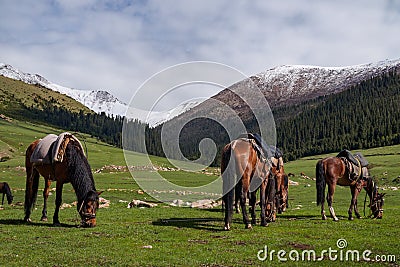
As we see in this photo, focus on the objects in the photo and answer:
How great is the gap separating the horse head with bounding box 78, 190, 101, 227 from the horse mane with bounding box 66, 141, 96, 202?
0.76ft

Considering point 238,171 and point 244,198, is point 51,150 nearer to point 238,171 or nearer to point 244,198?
point 238,171

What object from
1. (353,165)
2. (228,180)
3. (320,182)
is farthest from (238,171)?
(353,165)

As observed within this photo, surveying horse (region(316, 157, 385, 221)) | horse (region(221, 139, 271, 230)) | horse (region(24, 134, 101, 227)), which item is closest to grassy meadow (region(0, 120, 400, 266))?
horse (region(24, 134, 101, 227))

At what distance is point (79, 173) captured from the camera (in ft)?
47.6

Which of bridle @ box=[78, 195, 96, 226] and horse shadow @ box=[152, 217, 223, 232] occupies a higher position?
bridle @ box=[78, 195, 96, 226]

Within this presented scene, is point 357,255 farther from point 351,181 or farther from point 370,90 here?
point 370,90

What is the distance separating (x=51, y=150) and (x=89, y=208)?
3.11 meters

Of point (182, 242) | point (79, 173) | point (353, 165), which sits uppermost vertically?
point (353, 165)

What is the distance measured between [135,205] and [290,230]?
13913mm

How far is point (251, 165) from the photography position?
15.3m

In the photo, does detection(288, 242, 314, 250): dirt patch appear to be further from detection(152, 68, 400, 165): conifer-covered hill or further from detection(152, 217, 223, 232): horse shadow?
detection(152, 68, 400, 165): conifer-covered hill

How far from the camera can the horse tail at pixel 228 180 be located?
14547 millimetres

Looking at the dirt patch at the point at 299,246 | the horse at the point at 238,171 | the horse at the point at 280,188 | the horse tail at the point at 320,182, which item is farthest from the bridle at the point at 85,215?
the horse tail at the point at 320,182

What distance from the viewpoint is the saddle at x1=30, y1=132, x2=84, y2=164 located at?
48.0 feet
